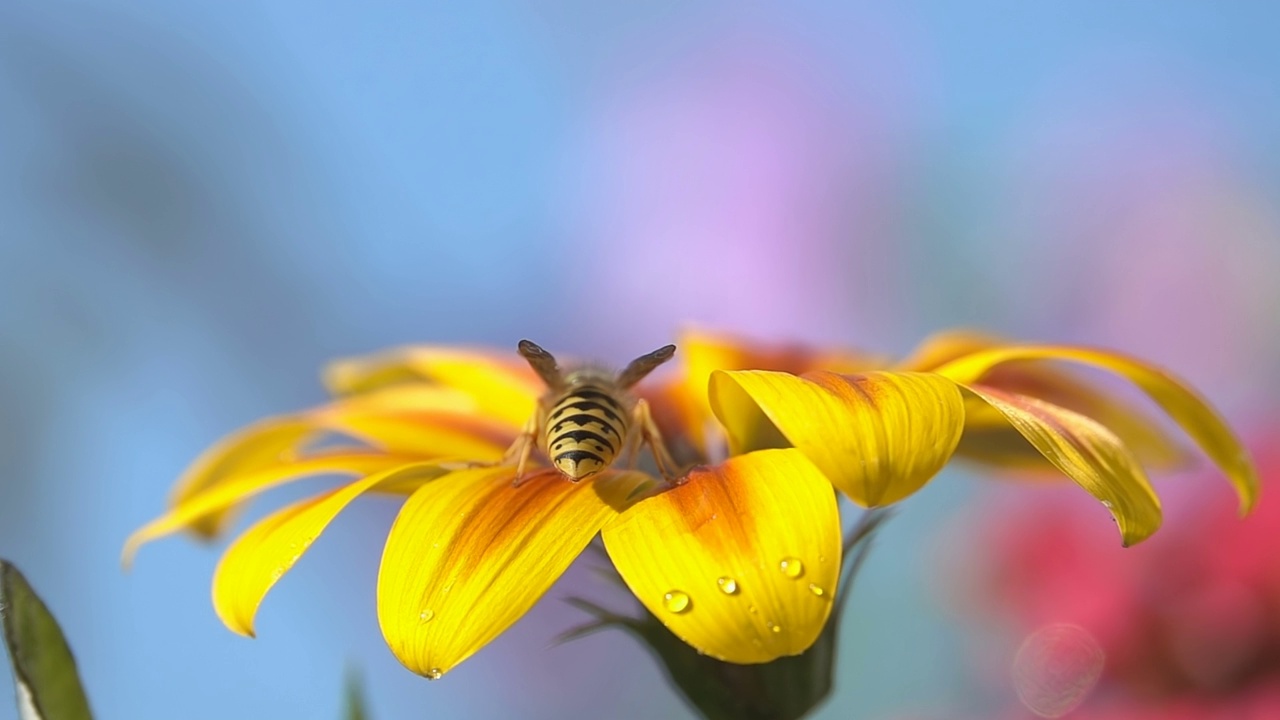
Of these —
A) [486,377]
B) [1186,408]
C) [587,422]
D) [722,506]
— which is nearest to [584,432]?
[587,422]

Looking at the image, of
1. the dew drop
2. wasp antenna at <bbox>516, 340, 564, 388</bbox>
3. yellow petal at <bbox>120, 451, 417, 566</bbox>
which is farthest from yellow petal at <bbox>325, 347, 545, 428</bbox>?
the dew drop

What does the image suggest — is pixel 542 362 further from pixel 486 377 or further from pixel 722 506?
pixel 722 506

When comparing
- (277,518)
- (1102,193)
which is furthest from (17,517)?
(1102,193)

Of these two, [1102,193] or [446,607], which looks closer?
[446,607]

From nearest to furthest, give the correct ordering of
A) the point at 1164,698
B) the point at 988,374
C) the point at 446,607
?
1. the point at 446,607
2. the point at 988,374
3. the point at 1164,698

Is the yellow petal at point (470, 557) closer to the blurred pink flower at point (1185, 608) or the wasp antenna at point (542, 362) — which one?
the wasp antenna at point (542, 362)

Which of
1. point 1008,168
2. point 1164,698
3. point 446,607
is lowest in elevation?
point 1164,698

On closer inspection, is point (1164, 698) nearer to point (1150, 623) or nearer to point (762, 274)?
point (1150, 623)
